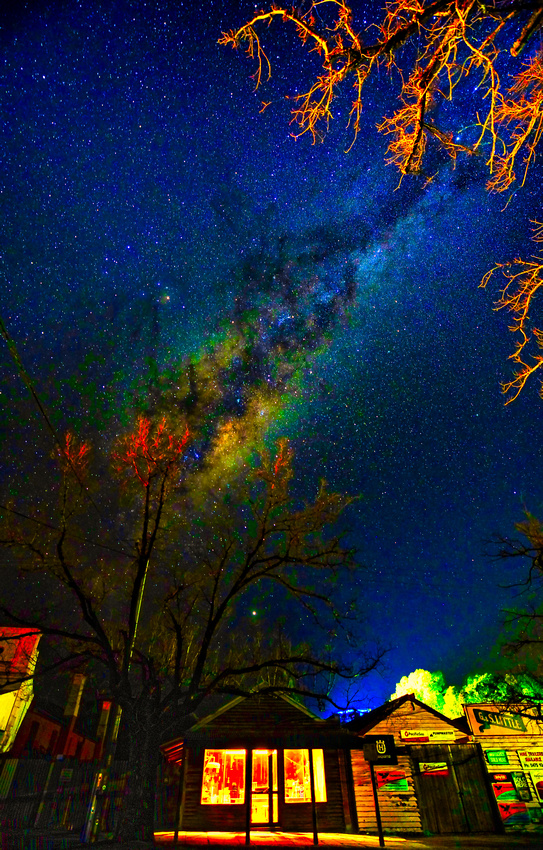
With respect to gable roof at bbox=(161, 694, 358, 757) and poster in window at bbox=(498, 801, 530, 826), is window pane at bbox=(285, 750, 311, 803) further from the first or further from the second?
poster in window at bbox=(498, 801, 530, 826)

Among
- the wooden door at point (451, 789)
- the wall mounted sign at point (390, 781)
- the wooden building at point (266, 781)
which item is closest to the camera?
the wooden building at point (266, 781)

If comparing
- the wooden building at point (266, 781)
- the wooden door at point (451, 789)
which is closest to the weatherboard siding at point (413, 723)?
the wooden door at point (451, 789)

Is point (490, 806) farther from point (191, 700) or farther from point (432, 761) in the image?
point (191, 700)

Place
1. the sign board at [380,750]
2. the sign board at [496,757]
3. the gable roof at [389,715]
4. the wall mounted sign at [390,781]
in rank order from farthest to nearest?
the sign board at [496,757] → the gable roof at [389,715] → the wall mounted sign at [390,781] → the sign board at [380,750]

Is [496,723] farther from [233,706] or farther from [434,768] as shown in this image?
[233,706]

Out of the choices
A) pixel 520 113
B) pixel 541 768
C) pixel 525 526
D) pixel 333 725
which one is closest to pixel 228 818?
pixel 333 725

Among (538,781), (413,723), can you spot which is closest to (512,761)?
(538,781)

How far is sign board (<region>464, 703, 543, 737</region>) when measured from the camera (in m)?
19.5

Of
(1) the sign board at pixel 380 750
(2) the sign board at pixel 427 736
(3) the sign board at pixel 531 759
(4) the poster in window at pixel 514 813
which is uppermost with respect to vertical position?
(2) the sign board at pixel 427 736

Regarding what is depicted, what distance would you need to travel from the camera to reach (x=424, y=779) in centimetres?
1781

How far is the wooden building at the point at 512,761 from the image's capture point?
17.6 meters

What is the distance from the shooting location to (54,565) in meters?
11.6

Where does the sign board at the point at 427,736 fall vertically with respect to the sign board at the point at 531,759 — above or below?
above

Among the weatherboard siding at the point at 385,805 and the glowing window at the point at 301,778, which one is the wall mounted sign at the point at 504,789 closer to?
the weatherboard siding at the point at 385,805
